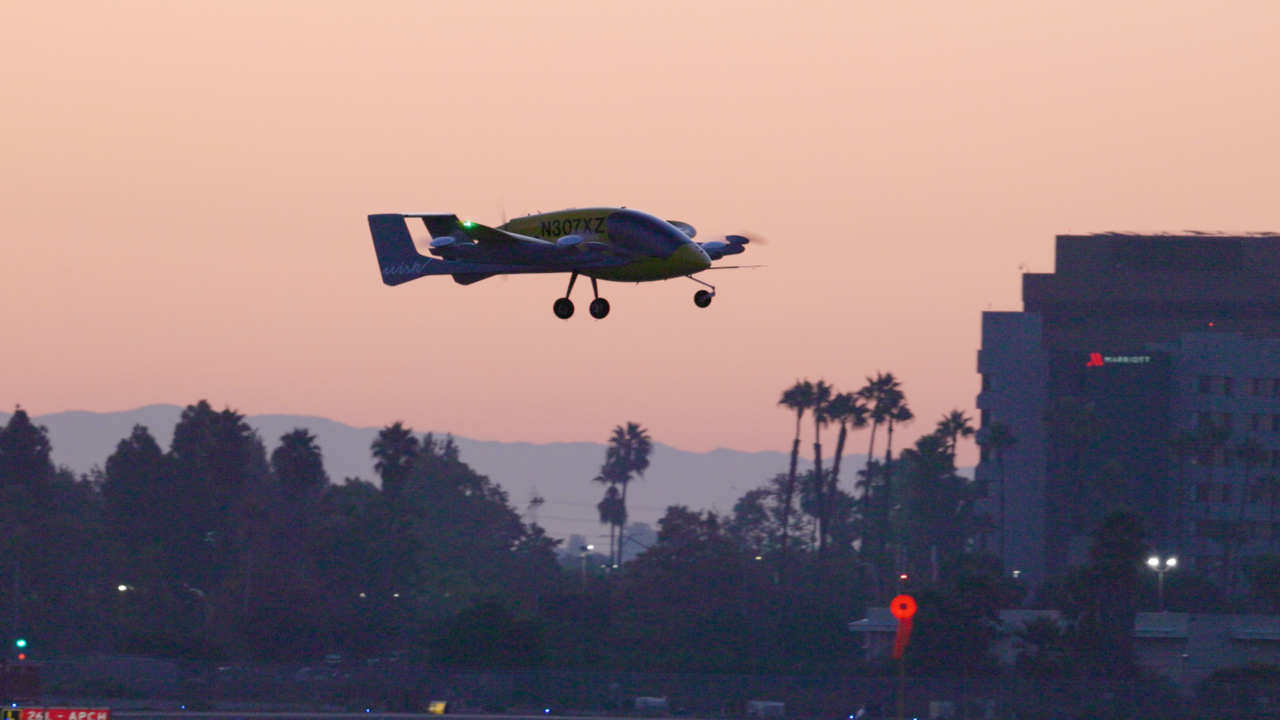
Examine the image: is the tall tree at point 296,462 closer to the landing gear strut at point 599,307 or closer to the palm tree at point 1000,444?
the palm tree at point 1000,444

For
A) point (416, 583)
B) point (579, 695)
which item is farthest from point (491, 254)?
point (416, 583)

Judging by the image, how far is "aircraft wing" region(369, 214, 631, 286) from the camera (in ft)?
132

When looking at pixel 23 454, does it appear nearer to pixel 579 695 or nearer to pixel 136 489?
pixel 136 489

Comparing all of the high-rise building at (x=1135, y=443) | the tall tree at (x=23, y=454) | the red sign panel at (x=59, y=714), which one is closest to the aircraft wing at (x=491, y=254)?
the red sign panel at (x=59, y=714)

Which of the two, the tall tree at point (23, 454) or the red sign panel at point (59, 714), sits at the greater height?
the tall tree at point (23, 454)

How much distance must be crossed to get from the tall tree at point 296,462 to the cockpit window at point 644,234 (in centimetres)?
10899

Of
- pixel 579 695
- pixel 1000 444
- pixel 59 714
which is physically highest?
pixel 1000 444

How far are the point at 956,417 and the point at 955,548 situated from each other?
22024 mm

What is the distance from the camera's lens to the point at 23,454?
→ 138 metres

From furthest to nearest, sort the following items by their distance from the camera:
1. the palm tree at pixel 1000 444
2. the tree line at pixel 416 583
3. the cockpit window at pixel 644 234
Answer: the palm tree at pixel 1000 444 < the tree line at pixel 416 583 < the cockpit window at pixel 644 234

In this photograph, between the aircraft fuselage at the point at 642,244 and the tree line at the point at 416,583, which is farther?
the tree line at the point at 416,583

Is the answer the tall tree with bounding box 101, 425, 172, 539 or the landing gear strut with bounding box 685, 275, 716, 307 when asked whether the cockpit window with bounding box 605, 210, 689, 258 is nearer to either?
the landing gear strut with bounding box 685, 275, 716, 307

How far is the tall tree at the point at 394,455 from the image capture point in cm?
14912

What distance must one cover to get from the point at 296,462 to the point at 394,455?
879 cm
